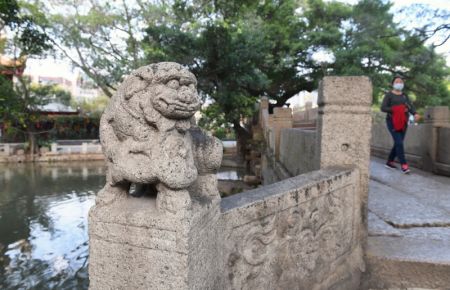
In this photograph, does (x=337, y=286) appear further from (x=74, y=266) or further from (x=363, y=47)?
(x=363, y=47)

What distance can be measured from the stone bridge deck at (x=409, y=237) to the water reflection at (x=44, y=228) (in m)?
5.03

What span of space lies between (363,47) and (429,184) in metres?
9.59

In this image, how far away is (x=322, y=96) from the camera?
2859 mm

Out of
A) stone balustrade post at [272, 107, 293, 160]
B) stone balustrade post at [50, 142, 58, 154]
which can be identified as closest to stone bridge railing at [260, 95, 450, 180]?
stone balustrade post at [272, 107, 293, 160]

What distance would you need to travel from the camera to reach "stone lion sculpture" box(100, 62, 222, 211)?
1544mm

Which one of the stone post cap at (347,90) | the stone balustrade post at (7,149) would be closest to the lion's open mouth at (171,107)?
the stone post cap at (347,90)

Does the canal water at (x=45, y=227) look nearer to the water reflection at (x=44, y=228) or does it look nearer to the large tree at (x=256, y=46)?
the water reflection at (x=44, y=228)

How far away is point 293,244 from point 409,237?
1.38 metres

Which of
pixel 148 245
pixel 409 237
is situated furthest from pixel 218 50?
pixel 148 245

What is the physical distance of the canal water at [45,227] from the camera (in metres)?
6.44

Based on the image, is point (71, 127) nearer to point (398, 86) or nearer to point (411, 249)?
point (398, 86)

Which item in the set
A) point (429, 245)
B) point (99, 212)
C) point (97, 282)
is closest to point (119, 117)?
point (99, 212)

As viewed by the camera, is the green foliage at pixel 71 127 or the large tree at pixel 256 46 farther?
the green foliage at pixel 71 127

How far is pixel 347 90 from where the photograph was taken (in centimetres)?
278
